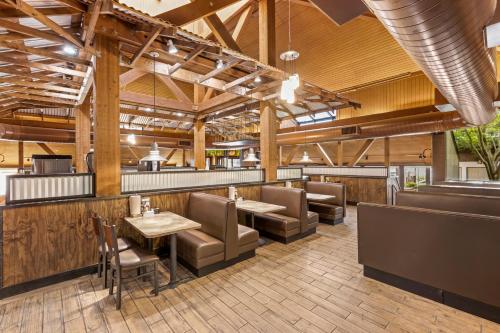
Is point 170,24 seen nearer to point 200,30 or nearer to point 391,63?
point 200,30

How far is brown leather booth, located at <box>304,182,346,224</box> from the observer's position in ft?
18.0

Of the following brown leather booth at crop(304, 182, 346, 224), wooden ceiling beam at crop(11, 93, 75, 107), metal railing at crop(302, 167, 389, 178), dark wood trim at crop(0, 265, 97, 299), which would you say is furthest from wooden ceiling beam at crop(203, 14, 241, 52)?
metal railing at crop(302, 167, 389, 178)

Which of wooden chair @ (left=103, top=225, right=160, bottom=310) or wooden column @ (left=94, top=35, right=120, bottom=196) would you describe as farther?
wooden column @ (left=94, top=35, right=120, bottom=196)

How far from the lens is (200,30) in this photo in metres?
5.78

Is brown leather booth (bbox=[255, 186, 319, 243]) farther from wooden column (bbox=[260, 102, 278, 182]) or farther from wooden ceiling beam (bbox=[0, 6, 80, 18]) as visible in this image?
wooden ceiling beam (bbox=[0, 6, 80, 18])

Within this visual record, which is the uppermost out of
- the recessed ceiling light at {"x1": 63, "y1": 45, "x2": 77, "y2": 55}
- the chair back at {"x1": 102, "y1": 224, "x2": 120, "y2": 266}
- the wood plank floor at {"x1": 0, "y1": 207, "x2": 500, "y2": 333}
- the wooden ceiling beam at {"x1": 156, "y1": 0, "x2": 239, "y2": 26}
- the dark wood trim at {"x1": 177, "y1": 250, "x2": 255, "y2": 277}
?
the wooden ceiling beam at {"x1": 156, "y1": 0, "x2": 239, "y2": 26}

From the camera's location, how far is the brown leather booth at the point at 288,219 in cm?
418

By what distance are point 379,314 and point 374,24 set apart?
6.82m

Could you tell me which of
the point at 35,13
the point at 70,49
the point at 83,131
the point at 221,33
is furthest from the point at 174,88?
the point at 35,13

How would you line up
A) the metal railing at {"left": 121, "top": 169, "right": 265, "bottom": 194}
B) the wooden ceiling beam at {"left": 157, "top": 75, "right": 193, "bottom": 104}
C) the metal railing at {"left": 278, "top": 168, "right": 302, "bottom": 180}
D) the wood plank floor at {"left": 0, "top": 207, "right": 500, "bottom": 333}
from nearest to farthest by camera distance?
the wood plank floor at {"left": 0, "top": 207, "right": 500, "bottom": 333} < the metal railing at {"left": 121, "top": 169, "right": 265, "bottom": 194} < the metal railing at {"left": 278, "top": 168, "right": 302, "bottom": 180} < the wooden ceiling beam at {"left": 157, "top": 75, "right": 193, "bottom": 104}

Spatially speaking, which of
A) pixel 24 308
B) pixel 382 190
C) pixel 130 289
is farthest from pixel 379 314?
pixel 382 190

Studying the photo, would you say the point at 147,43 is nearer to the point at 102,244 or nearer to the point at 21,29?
the point at 21,29

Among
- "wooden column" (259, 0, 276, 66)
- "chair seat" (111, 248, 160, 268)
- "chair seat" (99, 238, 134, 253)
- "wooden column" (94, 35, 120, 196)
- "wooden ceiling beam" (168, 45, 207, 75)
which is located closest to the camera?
"chair seat" (111, 248, 160, 268)

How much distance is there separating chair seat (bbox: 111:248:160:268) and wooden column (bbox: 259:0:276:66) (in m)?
4.22
